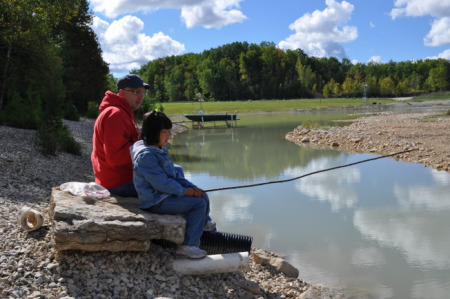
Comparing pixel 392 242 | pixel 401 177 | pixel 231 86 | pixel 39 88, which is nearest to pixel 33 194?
pixel 392 242

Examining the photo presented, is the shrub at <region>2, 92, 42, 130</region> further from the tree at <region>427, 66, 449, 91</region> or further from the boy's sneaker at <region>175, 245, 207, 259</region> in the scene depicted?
the tree at <region>427, 66, 449, 91</region>

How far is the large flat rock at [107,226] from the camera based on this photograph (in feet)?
12.7

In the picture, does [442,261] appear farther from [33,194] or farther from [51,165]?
[51,165]

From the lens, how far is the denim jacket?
4.16m

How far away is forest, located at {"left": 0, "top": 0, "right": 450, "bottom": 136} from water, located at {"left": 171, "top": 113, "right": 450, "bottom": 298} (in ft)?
19.3

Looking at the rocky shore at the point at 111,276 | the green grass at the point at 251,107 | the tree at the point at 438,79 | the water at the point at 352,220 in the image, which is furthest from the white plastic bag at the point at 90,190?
the tree at the point at 438,79

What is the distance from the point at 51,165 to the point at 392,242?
7477 mm

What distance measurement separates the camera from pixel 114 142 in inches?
176

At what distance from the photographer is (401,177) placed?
38.3 ft

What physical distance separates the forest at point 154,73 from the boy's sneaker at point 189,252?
8.06m

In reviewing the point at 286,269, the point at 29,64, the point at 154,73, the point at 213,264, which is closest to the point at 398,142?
the point at 286,269

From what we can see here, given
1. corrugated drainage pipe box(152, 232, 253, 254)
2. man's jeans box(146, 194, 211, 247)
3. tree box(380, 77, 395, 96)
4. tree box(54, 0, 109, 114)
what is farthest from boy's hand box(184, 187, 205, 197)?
tree box(380, 77, 395, 96)

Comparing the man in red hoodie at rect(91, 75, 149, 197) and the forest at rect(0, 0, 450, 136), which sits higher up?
the forest at rect(0, 0, 450, 136)

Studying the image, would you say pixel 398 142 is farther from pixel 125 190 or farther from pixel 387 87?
pixel 387 87
